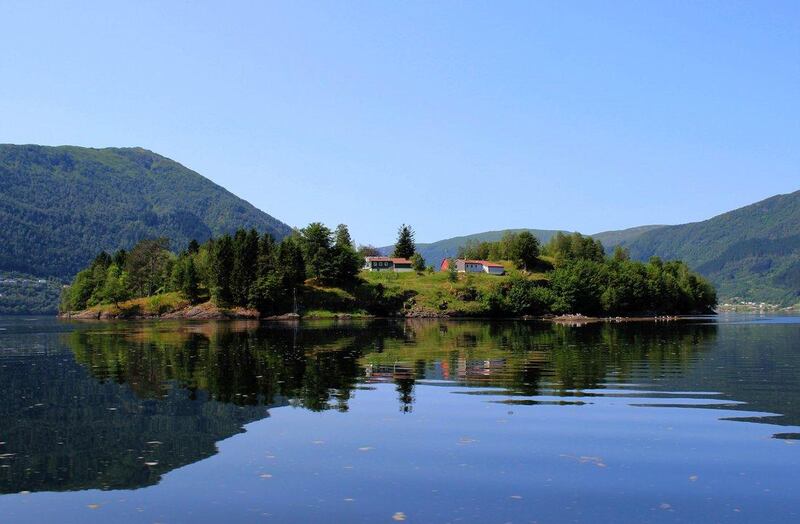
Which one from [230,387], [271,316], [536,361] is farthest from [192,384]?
[271,316]

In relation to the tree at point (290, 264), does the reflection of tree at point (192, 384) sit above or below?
below

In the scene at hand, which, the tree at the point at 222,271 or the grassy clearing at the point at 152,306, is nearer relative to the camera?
the tree at the point at 222,271

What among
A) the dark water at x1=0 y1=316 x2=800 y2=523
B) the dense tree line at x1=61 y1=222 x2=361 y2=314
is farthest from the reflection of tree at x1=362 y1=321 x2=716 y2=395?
the dense tree line at x1=61 y1=222 x2=361 y2=314

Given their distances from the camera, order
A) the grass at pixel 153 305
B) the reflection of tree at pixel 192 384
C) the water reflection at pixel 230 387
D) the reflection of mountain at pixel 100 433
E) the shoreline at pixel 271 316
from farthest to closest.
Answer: the grass at pixel 153 305, the shoreline at pixel 271 316, the water reflection at pixel 230 387, the reflection of tree at pixel 192 384, the reflection of mountain at pixel 100 433

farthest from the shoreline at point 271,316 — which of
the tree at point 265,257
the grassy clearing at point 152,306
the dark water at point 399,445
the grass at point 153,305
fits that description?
the dark water at point 399,445

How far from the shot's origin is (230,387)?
34.2 m

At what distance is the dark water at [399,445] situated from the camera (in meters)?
15.1

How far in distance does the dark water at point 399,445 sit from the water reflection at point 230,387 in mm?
152

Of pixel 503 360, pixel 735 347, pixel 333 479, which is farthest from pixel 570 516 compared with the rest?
pixel 735 347

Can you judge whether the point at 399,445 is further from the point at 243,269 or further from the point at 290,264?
the point at 290,264

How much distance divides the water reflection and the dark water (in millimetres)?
152

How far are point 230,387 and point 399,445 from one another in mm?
15534

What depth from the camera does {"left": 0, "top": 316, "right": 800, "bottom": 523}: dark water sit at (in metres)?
15.1

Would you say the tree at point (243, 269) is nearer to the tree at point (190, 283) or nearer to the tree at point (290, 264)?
the tree at point (290, 264)
